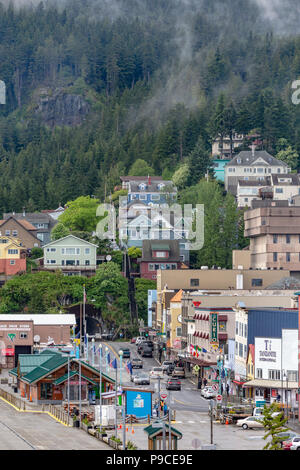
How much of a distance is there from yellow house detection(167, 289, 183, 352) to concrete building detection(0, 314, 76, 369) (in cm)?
1244

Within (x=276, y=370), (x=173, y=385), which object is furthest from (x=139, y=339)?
(x=276, y=370)

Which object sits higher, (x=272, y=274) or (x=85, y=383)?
(x=272, y=274)

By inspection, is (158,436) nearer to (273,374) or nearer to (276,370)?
(276,370)

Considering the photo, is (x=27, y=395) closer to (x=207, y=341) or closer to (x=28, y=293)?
(x=207, y=341)

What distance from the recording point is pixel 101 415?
9269 cm

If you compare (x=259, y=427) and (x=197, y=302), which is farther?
(x=197, y=302)

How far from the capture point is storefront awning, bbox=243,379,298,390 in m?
105

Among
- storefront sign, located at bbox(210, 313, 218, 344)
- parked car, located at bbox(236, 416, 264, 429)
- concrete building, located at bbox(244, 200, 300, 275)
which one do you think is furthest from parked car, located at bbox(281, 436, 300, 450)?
concrete building, located at bbox(244, 200, 300, 275)

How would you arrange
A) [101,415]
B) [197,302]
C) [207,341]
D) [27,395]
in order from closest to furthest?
[101,415]
[27,395]
[207,341]
[197,302]

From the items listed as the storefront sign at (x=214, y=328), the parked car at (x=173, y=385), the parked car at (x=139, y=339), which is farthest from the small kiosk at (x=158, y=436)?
the parked car at (x=139, y=339)

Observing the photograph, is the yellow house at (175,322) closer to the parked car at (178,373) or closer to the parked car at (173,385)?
the parked car at (178,373)

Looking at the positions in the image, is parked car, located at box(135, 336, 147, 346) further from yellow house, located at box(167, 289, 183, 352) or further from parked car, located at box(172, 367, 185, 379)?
parked car, located at box(172, 367, 185, 379)

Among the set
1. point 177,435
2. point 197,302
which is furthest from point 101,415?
point 197,302

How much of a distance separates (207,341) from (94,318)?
173ft
